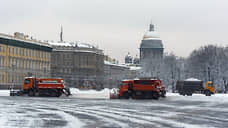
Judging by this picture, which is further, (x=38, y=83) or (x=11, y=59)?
(x=11, y=59)

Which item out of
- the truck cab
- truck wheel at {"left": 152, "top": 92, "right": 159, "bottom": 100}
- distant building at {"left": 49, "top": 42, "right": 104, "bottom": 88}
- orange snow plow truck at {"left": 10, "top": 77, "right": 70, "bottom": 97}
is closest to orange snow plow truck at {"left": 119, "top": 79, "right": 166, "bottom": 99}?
truck wheel at {"left": 152, "top": 92, "right": 159, "bottom": 100}

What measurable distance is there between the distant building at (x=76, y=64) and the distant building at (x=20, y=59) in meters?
11.5

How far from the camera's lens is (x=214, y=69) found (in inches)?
4048

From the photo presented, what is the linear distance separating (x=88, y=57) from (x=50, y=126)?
5860 inches

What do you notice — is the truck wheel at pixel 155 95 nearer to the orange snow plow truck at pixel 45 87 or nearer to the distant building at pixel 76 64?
the orange snow plow truck at pixel 45 87

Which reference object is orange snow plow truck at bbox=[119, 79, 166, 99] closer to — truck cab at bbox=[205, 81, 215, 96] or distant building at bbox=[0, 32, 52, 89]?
truck cab at bbox=[205, 81, 215, 96]

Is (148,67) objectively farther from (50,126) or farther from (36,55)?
(50,126)

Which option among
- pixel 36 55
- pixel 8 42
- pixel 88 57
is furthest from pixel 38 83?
pixel 88 57

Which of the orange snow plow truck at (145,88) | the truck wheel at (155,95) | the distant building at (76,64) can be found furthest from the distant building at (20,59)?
the truck wheel at (155,95)

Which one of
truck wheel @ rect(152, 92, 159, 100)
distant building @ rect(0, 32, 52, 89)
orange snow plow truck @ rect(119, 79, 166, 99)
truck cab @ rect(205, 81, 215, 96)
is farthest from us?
distant building @ rect(0, 32, 52, 89)

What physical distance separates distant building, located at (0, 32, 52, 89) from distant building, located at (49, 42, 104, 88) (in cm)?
1153

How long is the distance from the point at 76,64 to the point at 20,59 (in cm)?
3676

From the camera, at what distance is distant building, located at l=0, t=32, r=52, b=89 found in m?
122

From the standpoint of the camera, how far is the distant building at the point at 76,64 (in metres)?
158
